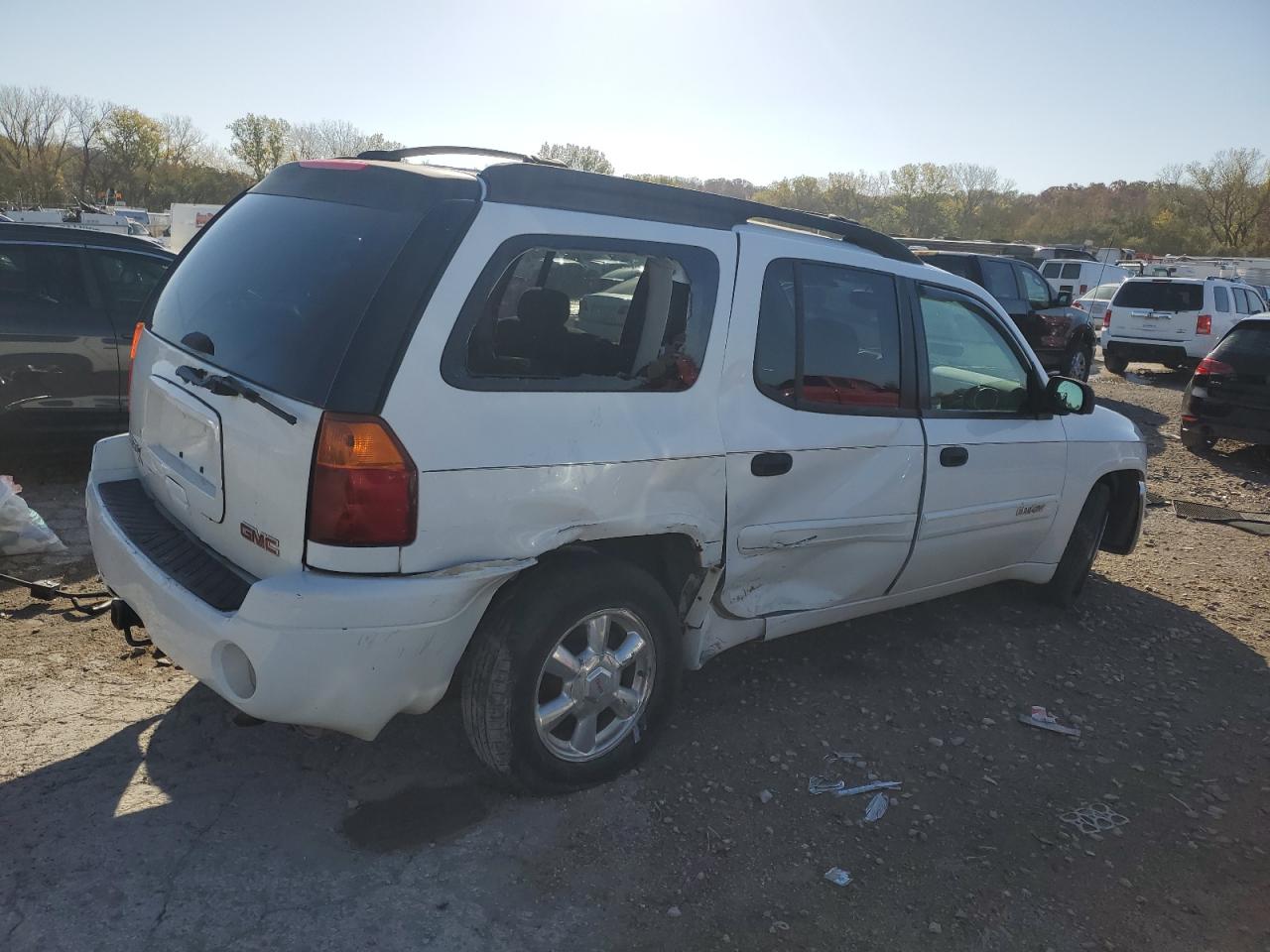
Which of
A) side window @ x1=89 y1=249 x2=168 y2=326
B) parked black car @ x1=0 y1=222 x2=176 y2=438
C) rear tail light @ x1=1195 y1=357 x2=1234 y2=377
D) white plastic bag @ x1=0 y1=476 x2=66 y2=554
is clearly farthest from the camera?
rear tail light @ x1=1195 y1=357 x2=1234 y2=377

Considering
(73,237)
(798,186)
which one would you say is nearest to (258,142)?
(798,186)

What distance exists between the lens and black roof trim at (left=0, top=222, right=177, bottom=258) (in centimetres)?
616

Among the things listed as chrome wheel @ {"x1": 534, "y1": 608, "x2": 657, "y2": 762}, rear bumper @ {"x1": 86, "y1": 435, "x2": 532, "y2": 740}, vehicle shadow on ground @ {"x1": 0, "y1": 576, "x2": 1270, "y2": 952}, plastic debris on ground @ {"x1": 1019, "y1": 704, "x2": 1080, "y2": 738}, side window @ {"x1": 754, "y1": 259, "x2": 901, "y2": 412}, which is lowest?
plastic debris on ground @ {"x1": 1019, "y1": 704, "x2": 1080, "y2": 738}

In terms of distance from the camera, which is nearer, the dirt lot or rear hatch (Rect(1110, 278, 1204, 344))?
the dirt lot

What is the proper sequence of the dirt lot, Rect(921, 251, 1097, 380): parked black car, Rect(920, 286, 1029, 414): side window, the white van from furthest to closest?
the white van
Rect(921, 251, 1097, 380): parked black car
Rect(920, 286, 1029, 414): side window
the dirt lot

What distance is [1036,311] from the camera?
1463cm

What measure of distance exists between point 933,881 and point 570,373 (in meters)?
1.88

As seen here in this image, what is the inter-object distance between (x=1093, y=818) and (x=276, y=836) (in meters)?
2.68

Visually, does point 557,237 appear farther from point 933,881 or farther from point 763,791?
point 933,881

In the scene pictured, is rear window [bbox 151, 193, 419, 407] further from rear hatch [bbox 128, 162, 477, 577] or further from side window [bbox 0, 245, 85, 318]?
side window [bbox 0, 245, 85, 318]

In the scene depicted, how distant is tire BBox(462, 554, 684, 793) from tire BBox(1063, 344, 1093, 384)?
13283mm

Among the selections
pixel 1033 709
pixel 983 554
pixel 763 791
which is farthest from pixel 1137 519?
pixel 763 791

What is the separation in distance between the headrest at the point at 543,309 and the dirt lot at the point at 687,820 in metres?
1.51

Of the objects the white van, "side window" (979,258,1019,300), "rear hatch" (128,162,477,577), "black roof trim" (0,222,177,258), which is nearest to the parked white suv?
"side window" (979,258,1019,300)
